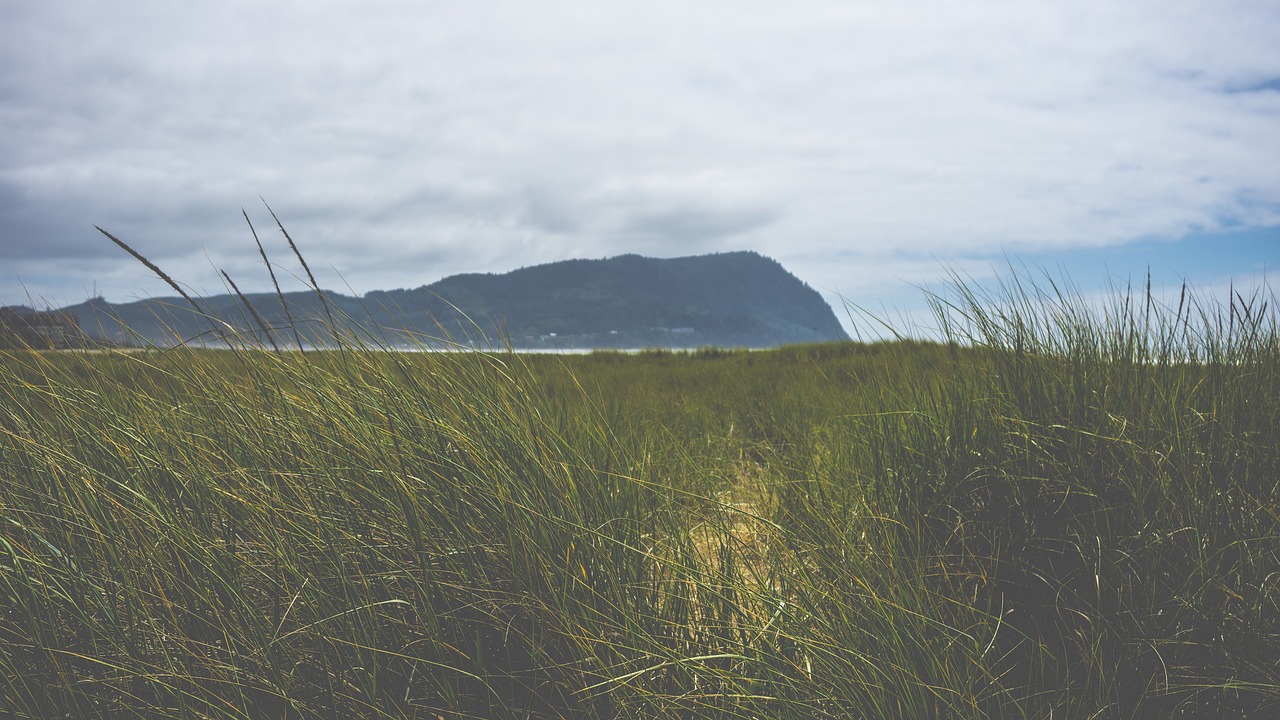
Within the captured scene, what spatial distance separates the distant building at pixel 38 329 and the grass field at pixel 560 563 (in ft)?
0.55

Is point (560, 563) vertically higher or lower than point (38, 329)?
lower

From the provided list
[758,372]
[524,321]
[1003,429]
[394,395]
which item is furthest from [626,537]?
[524,321]

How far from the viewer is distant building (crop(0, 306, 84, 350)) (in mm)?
2619

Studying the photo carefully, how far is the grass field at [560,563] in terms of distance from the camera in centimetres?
151

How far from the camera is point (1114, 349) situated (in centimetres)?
267

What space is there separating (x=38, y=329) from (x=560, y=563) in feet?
9.19

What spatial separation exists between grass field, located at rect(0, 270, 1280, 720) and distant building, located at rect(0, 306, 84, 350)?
0.55ft

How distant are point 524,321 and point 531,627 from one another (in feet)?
513

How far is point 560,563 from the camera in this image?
1.70 m

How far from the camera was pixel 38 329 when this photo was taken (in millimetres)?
2914

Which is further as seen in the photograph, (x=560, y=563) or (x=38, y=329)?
(x=38, y=329)

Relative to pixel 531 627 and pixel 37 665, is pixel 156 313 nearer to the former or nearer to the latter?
pixel 37 665

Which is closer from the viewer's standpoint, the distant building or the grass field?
the grass field

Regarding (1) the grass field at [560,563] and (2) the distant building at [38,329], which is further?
(2) the distant building at [38,329]
